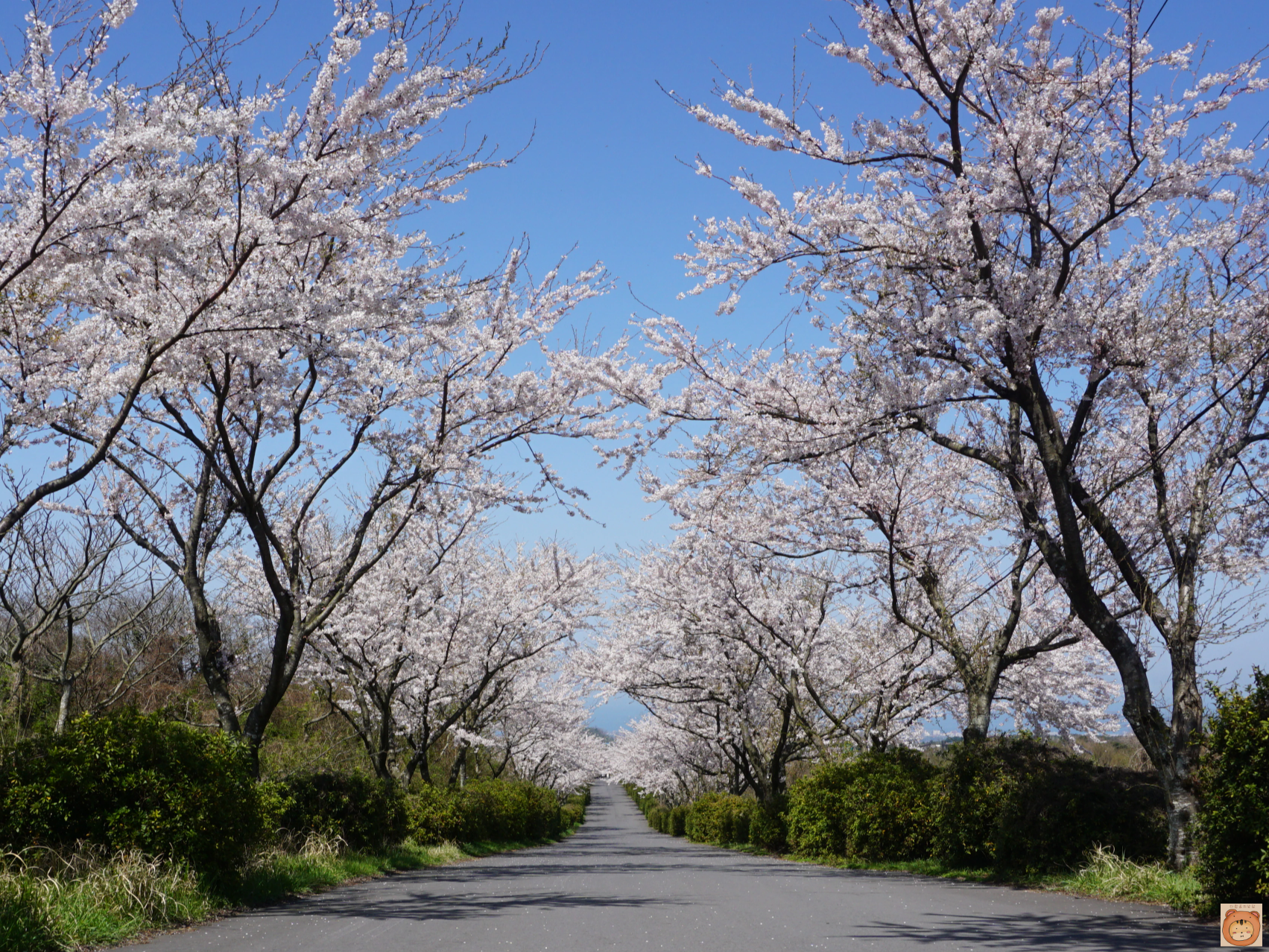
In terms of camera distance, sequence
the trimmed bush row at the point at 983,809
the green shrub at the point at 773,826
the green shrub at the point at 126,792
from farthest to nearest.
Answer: the green shrub at the point at 773,826 → the trimmed bush row at the point at 983,809 → the green shrub at the point at 126,792

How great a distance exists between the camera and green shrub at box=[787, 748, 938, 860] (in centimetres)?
1409

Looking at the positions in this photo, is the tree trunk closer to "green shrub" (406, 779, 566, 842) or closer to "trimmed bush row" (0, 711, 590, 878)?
"green shrub" (406, 779, 566, 842)

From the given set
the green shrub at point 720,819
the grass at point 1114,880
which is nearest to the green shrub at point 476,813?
the green shrub at point 720,819

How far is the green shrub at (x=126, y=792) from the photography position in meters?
7.16

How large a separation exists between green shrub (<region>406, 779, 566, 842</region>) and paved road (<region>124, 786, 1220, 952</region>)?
6.39 metres

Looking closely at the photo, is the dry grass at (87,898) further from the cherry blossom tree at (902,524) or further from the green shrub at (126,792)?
the cherry blossom tree at (902,524)

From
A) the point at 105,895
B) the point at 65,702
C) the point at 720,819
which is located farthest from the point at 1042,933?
the point at 720,819

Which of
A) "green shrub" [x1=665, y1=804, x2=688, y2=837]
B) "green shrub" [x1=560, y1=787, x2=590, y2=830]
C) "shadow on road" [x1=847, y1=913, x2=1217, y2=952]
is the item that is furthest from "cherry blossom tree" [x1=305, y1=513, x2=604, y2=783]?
"green shrub" [x1=560, y1=787, x2=590, y2=830]

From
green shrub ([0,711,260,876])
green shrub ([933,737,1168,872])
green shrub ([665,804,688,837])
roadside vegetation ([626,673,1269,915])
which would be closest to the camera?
roadside vegetation ([626,673,1269,915])

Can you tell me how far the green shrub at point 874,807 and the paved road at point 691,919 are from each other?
226 cm

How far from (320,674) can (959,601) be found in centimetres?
1329

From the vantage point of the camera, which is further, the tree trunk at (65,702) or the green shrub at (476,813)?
the tree trunk at (65,702)

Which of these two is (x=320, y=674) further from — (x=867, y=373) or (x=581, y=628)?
(x=867, y=373)

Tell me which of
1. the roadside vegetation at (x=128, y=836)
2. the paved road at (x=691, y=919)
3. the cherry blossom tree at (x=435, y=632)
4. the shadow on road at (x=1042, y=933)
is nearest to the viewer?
the shadow on road at (x=1042, y=933)
